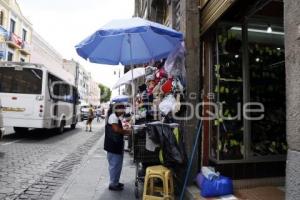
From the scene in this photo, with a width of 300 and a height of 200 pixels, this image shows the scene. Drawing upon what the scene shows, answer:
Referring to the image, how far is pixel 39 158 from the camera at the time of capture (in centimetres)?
954

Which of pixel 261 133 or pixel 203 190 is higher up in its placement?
pixel 261 133

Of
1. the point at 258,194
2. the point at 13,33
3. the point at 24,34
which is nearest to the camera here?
the point at 258,194

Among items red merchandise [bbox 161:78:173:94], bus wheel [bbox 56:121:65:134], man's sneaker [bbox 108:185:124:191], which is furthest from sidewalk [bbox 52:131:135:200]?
bus wheel [bbox 56:121:65:134]

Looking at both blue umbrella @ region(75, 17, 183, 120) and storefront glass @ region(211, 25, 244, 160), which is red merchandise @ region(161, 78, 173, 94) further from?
storefront glass @ region(211, 25, 244, 160)

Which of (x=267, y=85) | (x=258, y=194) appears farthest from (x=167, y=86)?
(x=258, y=194)

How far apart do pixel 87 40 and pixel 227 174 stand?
3.49 metres

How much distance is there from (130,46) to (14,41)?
3067cm

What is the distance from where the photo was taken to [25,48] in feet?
123

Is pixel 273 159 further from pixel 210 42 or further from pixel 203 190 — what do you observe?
pixel 210 42

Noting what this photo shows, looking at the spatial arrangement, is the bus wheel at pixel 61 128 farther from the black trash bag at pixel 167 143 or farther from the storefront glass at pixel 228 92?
the black trash bag at pixel 167 143

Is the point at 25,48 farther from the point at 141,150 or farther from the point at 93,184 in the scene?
the point at 141,150

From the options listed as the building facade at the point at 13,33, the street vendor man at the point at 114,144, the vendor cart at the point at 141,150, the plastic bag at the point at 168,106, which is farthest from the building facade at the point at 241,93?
the building facade at the point at 13,33

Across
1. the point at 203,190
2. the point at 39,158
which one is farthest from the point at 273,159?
the point at 39,158

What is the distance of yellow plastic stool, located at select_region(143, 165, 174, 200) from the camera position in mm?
5264
